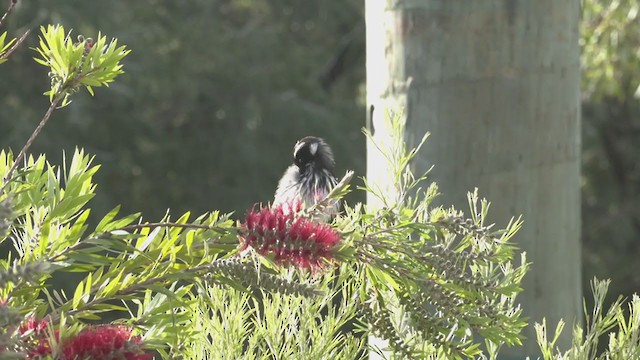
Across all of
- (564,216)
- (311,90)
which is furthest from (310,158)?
(311,90)

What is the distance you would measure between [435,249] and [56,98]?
1.94 feet

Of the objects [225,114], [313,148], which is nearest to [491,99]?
[313,148]

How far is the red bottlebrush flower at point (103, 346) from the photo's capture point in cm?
148

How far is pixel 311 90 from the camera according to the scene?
17.6 meters

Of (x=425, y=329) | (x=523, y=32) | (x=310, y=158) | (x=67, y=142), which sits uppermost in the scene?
(x=523, y=32)

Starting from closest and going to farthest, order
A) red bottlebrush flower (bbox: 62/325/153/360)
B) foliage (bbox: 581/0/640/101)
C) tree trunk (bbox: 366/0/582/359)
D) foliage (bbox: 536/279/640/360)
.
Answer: red bottlebrush flower (bbox: 62/325/153/360)
foliage (bbox: 536/279/640/360)
tree trunk (bbox: 366/0/582/359)
foliage (bbox: 581/0/640/101)

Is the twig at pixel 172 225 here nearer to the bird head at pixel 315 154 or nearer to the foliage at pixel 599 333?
the foliage at pixel 599 333

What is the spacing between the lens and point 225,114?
16.6 m

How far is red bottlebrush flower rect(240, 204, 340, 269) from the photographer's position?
1.60m

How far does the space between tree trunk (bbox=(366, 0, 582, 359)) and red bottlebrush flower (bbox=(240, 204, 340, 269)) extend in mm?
1520

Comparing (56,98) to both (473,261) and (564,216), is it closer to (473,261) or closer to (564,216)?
(473,261)

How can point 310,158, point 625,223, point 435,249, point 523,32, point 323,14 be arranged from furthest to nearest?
point 323,14 < point 625,223 < point 310,158 < point 523,32 < point 435,249

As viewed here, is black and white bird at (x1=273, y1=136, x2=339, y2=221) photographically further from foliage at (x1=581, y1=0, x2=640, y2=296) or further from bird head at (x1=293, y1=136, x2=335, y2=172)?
foliage at (x1=581, y1=0, x2=640, y2=296)

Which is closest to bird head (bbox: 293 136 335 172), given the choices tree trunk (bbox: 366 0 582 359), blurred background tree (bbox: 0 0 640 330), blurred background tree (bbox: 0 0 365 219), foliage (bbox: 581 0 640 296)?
tree trunk (bbox: 366 0 582 359)
